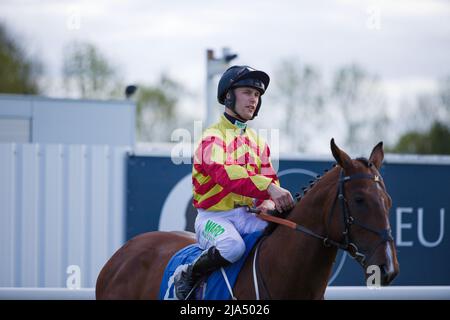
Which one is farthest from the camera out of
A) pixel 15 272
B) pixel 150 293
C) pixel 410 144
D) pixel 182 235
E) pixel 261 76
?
pixel 410 144

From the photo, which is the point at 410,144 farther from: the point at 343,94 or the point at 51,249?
the point at 51,249

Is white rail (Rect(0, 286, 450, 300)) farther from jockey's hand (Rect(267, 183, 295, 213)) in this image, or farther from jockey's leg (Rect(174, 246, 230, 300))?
jockey's hand (Rect(267, 183, 295, 213))

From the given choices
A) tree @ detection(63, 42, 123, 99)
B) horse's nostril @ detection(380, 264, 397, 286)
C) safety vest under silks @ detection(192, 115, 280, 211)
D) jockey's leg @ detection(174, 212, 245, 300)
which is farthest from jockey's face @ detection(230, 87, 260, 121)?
tree @ detection(63, 42, 123, 99)

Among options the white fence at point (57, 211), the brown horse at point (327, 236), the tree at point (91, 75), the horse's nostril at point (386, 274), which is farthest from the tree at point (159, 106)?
the horse's nostril at point (386, 274)

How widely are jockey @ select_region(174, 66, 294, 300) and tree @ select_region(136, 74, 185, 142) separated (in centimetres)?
3004

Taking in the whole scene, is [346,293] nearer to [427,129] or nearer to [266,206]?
[266,206]

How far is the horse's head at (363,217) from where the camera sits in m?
4.05

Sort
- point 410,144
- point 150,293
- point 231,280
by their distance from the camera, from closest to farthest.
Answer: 1. point 231,280
2. point 150,293
3. point 410,144

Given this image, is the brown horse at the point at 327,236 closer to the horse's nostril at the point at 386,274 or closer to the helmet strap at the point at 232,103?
the horse's nostril at the point at 386,274

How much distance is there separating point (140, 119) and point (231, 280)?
3098 cm

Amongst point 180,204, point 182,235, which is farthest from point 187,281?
point 180,204

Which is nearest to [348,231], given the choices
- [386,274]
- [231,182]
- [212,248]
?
[386,274]

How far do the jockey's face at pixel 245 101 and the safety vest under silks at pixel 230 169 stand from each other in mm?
108

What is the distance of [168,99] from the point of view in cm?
3603
